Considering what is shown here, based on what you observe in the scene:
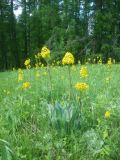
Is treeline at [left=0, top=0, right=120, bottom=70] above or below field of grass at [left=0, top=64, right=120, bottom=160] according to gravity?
above

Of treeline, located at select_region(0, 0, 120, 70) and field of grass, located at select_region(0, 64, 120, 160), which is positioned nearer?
field of grass, located at select_region(0, 64, 120, 160)

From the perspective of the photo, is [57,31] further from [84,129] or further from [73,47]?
[84,129]

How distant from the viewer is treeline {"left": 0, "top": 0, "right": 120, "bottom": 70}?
2265 centimetres

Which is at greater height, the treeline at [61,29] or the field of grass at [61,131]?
the treeline at [61,29]

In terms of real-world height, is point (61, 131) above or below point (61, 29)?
below

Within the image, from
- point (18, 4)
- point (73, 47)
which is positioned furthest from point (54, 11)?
point (18, 4)

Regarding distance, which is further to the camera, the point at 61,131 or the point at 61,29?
the point at 61,29

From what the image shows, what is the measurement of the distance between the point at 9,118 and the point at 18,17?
37099 millimetres

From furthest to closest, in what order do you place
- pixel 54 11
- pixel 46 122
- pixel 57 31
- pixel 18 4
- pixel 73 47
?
pixel 18 4 < pixel 54 11 < pixel 57 31 < pixel 73 47 < pixel 46 122

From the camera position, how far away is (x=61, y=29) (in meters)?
26.4

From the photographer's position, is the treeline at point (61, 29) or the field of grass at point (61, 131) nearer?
the field of grass at point (61, 131)

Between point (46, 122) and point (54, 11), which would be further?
point (54, 11)

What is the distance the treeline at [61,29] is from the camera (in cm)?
2265

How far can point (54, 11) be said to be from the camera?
94.1 ft
